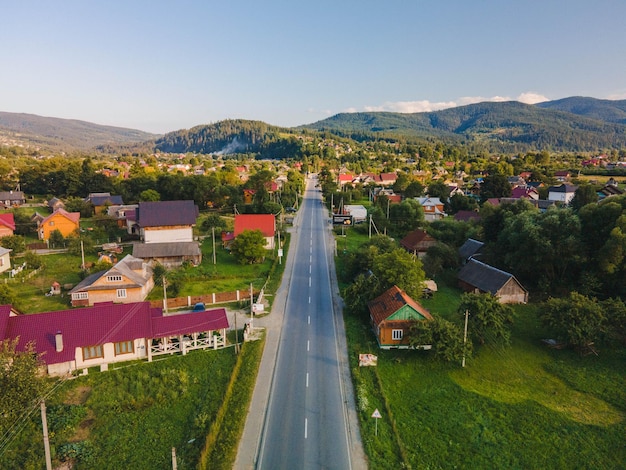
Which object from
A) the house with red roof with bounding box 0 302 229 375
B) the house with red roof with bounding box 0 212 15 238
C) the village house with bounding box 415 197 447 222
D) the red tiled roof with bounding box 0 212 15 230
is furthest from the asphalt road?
the red tiled roof with bounding box 0 212 15 230

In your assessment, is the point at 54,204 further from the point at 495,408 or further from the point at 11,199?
the point at 495,408

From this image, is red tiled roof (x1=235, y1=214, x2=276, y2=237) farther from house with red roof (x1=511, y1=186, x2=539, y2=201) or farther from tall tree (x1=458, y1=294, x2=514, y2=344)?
house with red roof (x1=511, y1=186, x2=539, y2=201)

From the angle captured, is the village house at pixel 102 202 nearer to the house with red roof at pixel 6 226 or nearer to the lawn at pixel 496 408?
the house with red roof at pixel 6 226

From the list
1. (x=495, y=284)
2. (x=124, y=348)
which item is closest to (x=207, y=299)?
(x=124, y=348)

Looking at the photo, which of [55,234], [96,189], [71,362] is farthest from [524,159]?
[71,362]

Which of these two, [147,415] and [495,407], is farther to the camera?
[495,407]

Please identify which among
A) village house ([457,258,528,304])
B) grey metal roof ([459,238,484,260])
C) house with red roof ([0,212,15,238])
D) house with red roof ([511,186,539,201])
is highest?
house with red roof ([511,186,539,201])

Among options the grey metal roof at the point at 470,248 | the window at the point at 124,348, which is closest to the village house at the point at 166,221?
the window at the point at 124,348
